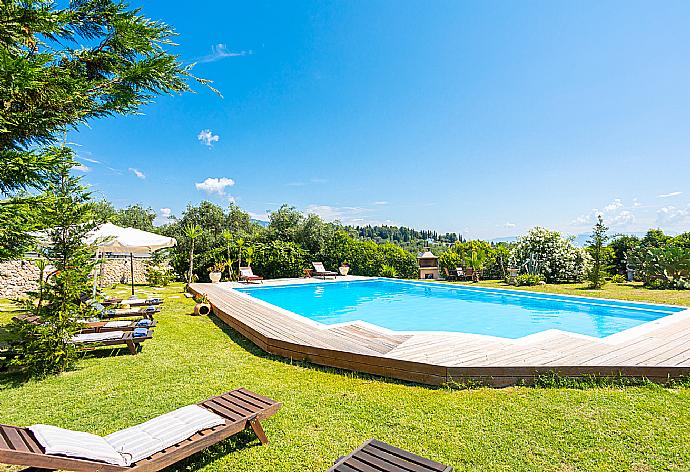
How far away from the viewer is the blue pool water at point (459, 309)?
8633 mm

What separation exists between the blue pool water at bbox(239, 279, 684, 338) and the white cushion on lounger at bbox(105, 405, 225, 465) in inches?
244

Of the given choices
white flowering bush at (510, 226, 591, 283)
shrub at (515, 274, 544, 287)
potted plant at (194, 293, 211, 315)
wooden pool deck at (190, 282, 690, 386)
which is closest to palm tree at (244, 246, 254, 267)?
potted plant at (194, 293, 211, 315)

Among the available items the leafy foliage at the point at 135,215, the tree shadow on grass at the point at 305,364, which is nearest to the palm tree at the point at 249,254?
the tree shadow on grass at the point at 305,364

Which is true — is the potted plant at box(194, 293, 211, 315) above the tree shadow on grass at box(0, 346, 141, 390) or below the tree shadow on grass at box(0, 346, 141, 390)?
above

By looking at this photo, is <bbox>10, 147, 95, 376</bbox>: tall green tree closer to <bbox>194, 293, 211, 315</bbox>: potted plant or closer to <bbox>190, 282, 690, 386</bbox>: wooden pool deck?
<bbox>190, 282, 690, 386</bbox>: wooden pool deck

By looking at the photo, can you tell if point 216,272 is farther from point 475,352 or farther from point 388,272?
point 475,352

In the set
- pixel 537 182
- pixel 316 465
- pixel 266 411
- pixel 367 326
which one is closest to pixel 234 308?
pixel 367 326

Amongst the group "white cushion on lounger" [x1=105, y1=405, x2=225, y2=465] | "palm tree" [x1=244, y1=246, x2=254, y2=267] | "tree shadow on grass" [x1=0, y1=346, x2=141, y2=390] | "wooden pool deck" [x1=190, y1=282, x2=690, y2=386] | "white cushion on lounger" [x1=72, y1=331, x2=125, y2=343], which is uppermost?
"palm tree" [x1=244, y1=246, x2=254, y2=267]

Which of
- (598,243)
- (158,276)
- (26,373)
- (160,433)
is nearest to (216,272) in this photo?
(158,276)

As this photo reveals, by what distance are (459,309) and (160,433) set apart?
32.8 feet

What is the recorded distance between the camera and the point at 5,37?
3.14 metres

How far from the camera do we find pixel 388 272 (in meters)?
18.3

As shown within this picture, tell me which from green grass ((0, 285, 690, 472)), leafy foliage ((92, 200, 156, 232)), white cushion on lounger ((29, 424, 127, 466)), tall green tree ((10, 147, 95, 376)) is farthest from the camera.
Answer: leafy foliage ((92, 200, 156, 232))

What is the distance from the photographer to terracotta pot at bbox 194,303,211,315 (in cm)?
894
